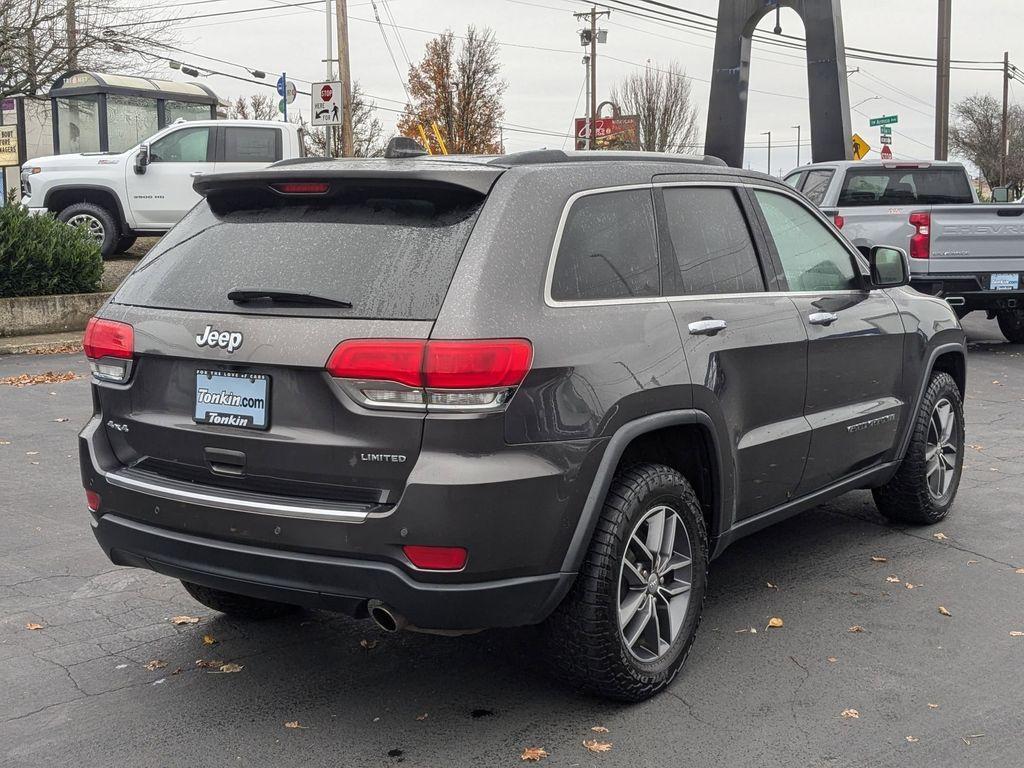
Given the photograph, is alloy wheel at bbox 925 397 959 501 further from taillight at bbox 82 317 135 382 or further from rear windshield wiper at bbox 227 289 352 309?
taillight at bbox 82 317 135 382

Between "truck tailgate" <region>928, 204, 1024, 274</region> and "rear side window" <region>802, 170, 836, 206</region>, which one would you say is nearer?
"truck tailgate" <region>928, 204, 1024, 274</region>

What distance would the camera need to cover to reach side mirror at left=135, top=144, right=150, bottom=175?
1811 centimetres

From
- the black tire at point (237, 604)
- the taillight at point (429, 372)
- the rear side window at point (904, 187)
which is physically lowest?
the black tire at point (237, 604)

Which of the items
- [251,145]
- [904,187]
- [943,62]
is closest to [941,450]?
[904,187]

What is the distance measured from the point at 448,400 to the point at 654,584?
1119 millimetres

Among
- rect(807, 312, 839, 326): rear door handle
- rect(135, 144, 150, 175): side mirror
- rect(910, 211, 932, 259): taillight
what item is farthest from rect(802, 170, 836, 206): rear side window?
rect(135, 144, 150, 175): side mirror

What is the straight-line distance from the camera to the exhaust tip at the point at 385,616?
3.45 metres

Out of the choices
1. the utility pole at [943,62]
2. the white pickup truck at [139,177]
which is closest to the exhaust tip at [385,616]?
the white pickup truck at [139,177]

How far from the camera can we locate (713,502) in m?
4.31

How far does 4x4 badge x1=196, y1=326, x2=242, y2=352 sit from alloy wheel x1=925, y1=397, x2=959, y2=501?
380cm

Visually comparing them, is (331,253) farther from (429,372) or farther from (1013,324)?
(1013,324)

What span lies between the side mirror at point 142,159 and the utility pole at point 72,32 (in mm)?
8246

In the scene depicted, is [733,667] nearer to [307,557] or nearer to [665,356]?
[665,356]

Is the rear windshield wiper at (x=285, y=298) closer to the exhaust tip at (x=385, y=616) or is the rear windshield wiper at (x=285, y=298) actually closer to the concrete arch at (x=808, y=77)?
the exhaust tip at (x=385, y=616)
